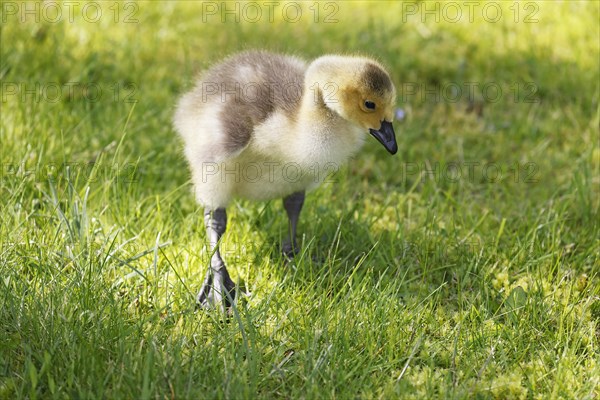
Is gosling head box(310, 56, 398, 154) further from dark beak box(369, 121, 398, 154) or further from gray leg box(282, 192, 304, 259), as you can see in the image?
gray leg box(282, 192, 304, 259)

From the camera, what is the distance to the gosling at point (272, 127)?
319 centimetres

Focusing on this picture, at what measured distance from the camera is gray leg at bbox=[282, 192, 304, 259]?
12.0 ft

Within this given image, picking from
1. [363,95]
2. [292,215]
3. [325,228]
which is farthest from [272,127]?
[325,228]

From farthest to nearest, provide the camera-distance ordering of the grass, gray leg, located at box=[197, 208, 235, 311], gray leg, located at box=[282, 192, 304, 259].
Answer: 1. gray leg, located at box=[282, 192, 304, 259]
2. gray leg, located at box=[197, 208, 235, 311]
3. the grass

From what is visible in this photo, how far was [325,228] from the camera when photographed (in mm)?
3801

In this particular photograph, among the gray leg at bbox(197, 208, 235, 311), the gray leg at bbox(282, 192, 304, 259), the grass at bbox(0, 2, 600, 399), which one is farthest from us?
the gray leg at bbox(282, 192, 304, 259)

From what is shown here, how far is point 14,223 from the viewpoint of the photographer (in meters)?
3.45

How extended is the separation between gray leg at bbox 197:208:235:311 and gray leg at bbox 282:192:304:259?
0.32 m

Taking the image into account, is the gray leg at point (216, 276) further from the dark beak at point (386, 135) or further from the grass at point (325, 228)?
the dark beak at point (386, 135)

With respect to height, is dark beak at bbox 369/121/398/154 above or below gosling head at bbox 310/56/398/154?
below

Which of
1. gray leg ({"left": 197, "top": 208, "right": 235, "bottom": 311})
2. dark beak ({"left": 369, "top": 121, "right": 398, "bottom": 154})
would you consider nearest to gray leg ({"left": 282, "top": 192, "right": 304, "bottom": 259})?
gray leg ({"left": 197, "top": 208, "right": 235, "bottom": 311})

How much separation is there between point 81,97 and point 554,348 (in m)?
3.08

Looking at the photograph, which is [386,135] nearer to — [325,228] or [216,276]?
[325,228]

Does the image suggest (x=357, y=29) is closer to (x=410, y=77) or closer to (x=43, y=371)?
Result: (x=410, y=77)
